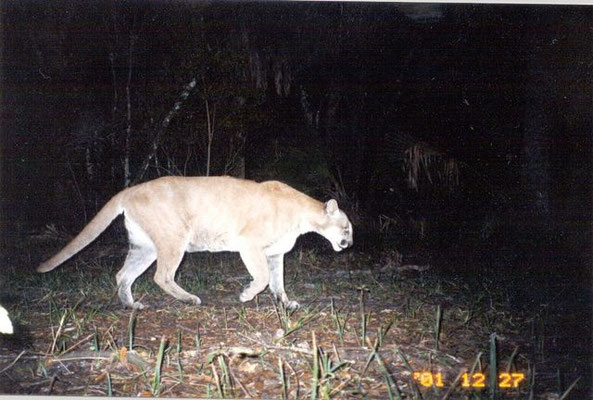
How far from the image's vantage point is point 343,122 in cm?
908

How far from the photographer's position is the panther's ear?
592 centimetres

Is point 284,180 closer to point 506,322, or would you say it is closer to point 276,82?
point 276,82

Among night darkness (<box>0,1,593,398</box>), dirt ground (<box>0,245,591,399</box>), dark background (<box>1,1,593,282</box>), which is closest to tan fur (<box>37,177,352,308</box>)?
dirt ground (<box>0,245,591,399</box>)

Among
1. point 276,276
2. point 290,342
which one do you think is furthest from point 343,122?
point 290,342

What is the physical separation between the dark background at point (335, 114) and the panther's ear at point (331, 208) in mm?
2102

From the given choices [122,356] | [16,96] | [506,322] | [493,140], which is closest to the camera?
[122,356]

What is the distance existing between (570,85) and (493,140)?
2.05 m

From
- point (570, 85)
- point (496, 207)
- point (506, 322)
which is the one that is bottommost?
point (506, 322)

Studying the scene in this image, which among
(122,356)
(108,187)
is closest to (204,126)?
(108,187)

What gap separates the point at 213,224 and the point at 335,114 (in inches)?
164

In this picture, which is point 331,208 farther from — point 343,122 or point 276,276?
point 343,122

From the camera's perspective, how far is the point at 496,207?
24.6 feet
